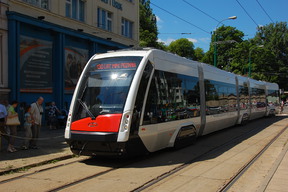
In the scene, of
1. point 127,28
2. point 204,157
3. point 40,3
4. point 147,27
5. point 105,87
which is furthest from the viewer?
point 147,27

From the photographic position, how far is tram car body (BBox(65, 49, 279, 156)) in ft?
22.6

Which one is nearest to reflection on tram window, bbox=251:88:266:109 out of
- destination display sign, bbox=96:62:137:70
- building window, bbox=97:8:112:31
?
building window, bbox=97:8:112:31

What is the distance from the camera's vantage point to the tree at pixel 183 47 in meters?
65.2

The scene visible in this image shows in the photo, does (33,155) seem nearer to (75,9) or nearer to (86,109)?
(86,109)

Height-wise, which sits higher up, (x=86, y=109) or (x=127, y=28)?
(x=127, y=28)

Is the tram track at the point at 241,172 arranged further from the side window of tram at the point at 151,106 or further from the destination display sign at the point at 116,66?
the destination display sign at the point at 116,66

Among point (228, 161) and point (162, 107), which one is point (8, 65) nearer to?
point (162, 107)

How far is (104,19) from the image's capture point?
67.8ft

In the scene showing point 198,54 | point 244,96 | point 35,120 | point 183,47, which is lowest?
point 35,120

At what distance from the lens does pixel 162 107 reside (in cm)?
802

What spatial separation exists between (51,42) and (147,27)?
31.7 m

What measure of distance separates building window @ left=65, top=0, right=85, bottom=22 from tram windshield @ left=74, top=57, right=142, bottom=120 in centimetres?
1084

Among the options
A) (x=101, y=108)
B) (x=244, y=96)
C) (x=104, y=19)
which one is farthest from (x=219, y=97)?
(x=104, y=19)

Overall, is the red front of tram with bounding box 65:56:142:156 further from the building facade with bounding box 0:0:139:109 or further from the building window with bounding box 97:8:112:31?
the building window with bounding box 97:8:112:31
